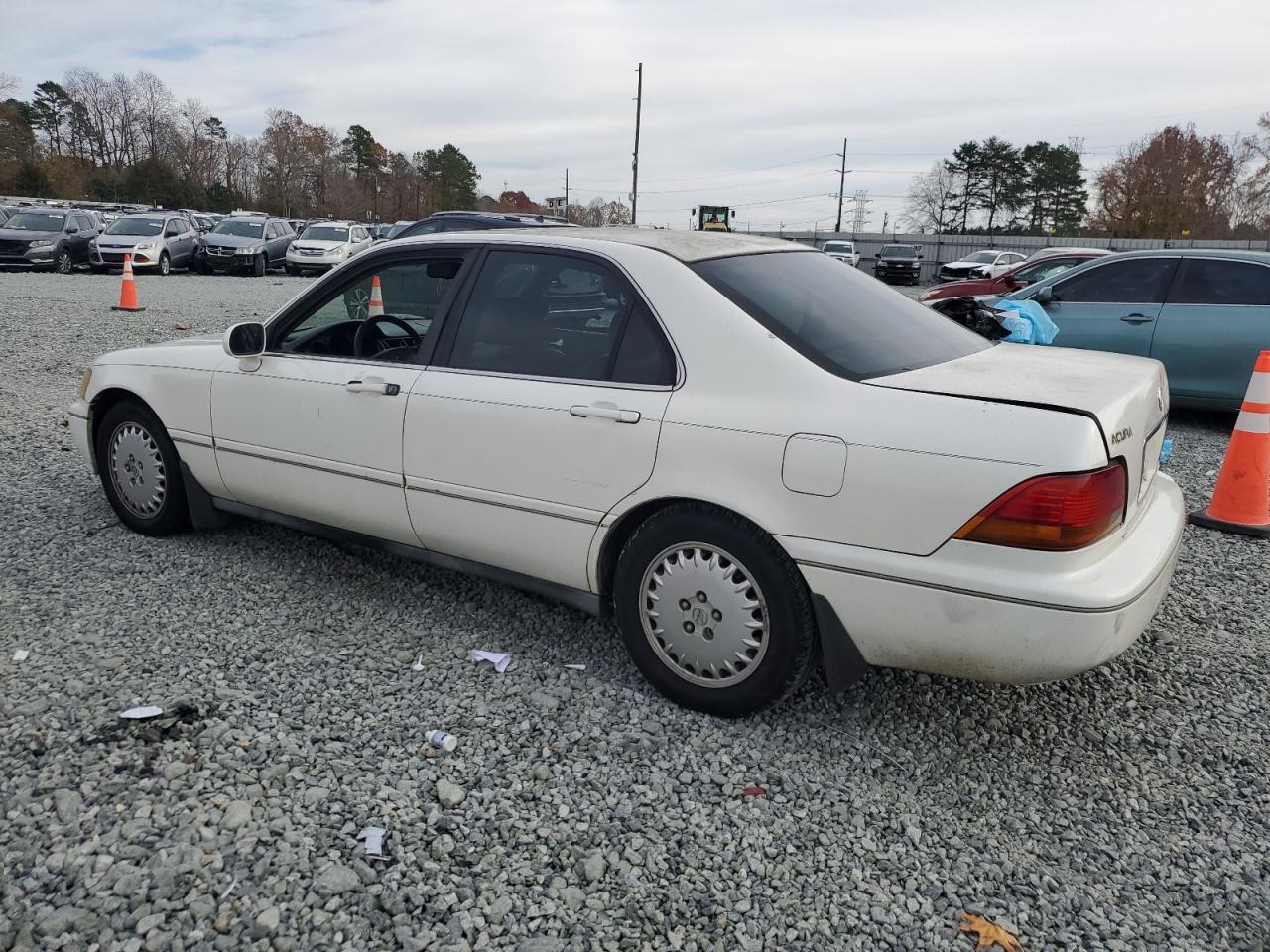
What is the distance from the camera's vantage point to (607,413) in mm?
3012

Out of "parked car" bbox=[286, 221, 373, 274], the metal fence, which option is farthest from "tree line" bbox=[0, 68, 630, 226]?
"parked car" bbox=[286, 221, 373, 274]

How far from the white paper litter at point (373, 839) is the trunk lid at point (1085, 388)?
1803mm

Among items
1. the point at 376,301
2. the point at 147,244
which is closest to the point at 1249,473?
the point at 376,301

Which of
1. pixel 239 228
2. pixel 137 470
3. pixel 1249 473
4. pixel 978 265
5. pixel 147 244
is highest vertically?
pixel 978 265

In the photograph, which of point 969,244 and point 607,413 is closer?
point 607,413

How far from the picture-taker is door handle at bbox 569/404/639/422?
2973 millimetres

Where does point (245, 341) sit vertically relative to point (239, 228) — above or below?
below

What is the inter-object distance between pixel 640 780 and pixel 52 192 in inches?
2549

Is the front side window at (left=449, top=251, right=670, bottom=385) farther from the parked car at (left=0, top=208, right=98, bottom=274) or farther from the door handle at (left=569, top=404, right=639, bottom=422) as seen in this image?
the parked car at (left=0, top=208, right=98, bottom=274)

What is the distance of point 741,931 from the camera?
2.16m

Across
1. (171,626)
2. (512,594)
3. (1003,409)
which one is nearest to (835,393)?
(1003,409)

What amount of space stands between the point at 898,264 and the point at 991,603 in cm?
3777

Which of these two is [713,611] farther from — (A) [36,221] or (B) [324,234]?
(A) [36,221]

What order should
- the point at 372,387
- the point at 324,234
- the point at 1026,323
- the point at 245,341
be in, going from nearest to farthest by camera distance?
the point at 372,387
the point at 245,341
the point at 1026,323
the point at 324,234
